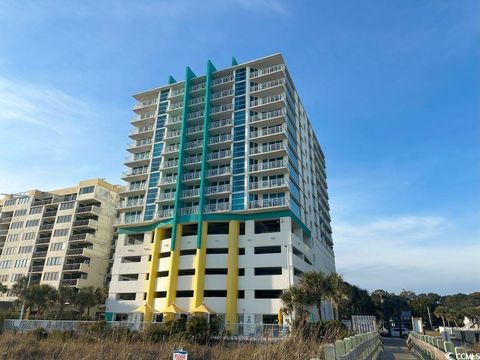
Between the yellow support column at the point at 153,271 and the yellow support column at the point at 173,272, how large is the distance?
2.83 metres

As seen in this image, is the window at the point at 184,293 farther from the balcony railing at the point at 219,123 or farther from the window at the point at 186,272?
the balcony railing at the point at 219,123

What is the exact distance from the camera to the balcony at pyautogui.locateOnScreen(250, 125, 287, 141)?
5119cm

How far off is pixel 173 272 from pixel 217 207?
1096 cm

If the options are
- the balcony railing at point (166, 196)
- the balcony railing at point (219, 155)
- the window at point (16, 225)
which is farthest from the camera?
the window at point (16, 225)

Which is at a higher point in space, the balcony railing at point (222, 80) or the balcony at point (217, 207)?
the balcony railing at point (222, 80)

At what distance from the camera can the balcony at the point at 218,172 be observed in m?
52.0

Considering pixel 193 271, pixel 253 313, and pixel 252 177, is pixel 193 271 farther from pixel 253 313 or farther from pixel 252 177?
pixel 252 177

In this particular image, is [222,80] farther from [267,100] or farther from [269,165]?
[269,165]

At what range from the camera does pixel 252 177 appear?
51.3 m

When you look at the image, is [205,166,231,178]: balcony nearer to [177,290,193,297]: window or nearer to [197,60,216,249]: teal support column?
[197,60,216,249]: teal support column

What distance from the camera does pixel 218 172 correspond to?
52625 mm

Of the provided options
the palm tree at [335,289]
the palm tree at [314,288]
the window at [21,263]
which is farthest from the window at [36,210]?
the palm tree at [335,289]

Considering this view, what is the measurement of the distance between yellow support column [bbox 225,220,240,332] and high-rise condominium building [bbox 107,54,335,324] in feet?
0.43

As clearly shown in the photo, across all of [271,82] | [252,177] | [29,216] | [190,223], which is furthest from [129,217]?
[29,216]
